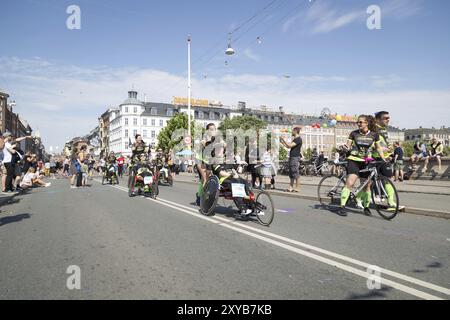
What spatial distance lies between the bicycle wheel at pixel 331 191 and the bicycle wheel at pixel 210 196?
3024 mm

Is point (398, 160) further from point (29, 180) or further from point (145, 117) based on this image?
point (145, 117)

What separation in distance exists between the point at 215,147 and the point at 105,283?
4.31 metres

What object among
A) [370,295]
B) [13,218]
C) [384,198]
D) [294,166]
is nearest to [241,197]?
[384,198]

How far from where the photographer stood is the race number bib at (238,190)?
22.0 ft

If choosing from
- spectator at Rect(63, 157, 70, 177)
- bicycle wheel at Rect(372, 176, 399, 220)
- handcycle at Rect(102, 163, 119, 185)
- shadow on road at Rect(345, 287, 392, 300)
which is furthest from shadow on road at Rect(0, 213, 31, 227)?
spectator at Rect(63, 157, 70, 177)

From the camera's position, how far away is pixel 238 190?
265 inches

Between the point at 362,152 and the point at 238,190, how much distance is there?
279 cm

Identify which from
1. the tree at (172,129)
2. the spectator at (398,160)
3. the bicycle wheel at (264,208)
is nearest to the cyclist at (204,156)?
the bicycle wheel at (264,208)

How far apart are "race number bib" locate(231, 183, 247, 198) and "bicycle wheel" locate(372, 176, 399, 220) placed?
272 cm

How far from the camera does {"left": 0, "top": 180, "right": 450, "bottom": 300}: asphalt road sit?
129 inches

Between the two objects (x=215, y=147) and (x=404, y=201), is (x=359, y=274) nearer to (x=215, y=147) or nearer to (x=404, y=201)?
(x=215, y=147)

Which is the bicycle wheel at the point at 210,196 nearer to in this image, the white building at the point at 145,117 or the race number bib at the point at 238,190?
the race number bib at the point at 238,190

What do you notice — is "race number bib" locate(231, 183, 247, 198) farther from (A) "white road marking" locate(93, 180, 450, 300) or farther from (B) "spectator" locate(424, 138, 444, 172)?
(B) "spectator" locate(424, 138, 444, 172)

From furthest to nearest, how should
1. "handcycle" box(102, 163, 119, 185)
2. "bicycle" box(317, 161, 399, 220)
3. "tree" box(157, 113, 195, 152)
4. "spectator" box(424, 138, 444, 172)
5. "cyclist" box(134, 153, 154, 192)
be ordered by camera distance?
1. "tree" box(157, 113, 195, 152)
2. "handcycle" box(102, 163, 119, 185)
3. "spectator" box(424, 138, 444, 172)
4. "cyclist" box(134, 153, 154, 192)
5. "bicycle" box(317, 161, 399, 220)
